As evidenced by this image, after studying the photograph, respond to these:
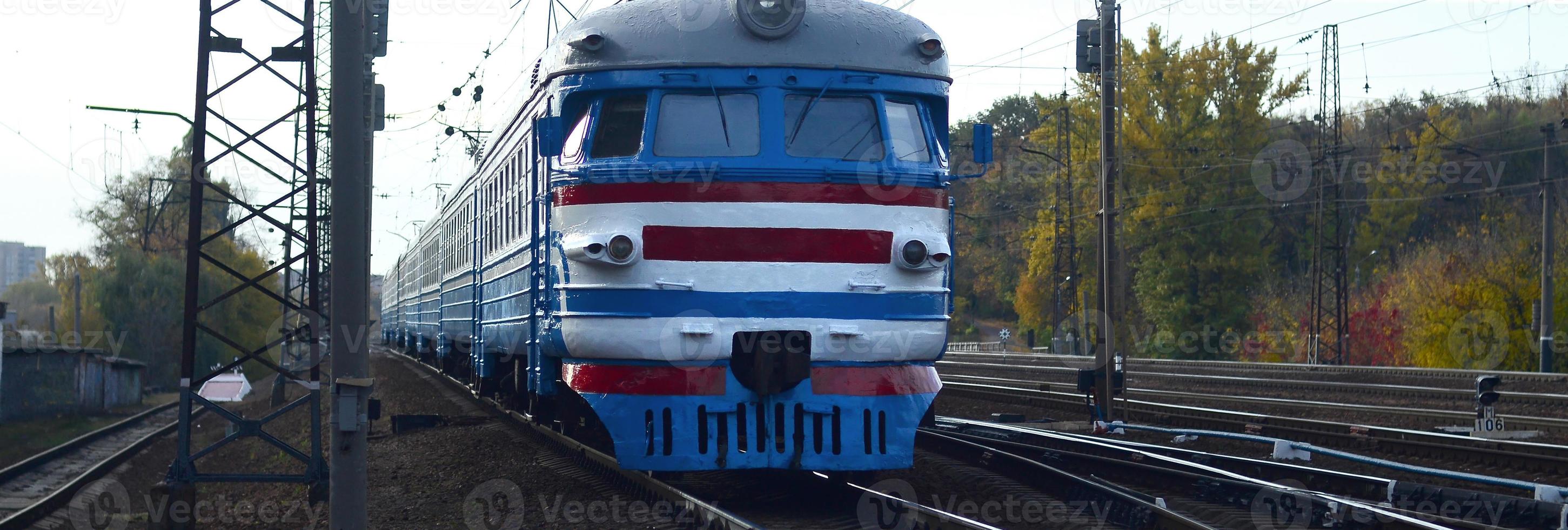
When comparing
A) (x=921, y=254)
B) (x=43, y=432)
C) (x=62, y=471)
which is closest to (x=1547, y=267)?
(x=921, y=254)

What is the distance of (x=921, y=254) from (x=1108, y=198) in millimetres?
7455

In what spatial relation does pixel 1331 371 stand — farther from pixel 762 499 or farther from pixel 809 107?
pixel 809 107

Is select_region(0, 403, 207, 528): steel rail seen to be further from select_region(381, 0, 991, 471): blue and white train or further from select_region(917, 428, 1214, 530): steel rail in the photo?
select_region(917, 428, 1214, 530): steel rail

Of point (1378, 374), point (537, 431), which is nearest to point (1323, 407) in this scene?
point (1378, 374)

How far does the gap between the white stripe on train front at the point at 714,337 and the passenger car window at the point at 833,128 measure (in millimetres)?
1089

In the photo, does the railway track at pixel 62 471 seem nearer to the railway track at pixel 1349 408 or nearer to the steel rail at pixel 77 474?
the steel rail at pixel 77 474

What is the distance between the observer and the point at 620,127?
858 cm

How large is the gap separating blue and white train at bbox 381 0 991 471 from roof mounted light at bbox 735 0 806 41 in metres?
0.01

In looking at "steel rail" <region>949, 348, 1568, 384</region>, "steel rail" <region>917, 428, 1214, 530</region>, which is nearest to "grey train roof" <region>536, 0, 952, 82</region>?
"steel rail" <region>917, 428, 1214, 530</region>

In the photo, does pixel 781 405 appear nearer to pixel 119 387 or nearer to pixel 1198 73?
pixel 119 387

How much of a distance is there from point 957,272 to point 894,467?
58060 mm

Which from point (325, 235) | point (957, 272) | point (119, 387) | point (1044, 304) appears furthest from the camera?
point (957, 272)

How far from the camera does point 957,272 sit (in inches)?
2594

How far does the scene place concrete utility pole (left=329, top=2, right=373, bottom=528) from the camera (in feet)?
24.3
